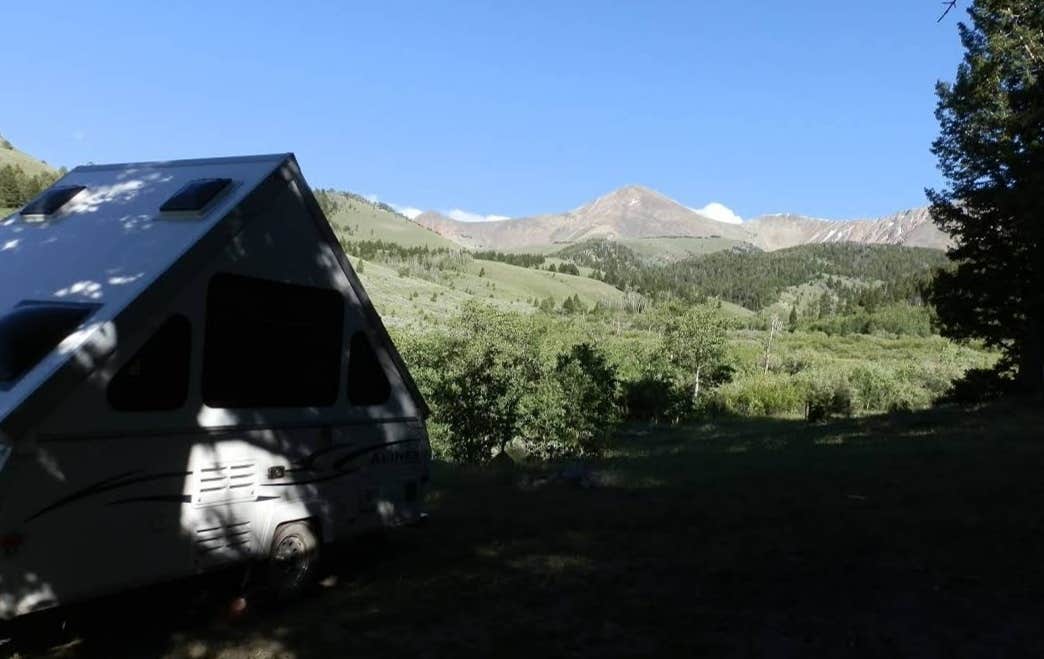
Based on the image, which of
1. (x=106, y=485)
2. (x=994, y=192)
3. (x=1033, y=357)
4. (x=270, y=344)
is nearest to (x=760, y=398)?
(x=1033, y=357)

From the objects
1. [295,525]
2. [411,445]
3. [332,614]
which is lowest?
[332,614]

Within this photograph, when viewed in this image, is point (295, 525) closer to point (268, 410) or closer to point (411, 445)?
point (268, 410)

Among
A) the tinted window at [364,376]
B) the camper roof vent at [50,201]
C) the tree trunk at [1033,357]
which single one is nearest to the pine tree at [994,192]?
the tree trunk at [1033,357]

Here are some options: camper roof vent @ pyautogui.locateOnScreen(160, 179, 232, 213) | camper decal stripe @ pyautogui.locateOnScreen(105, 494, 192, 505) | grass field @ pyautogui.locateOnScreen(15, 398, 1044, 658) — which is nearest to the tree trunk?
grass field @ pyautogui.locateOnScreen(15, 398, 1044, 658)

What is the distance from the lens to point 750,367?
274 feet

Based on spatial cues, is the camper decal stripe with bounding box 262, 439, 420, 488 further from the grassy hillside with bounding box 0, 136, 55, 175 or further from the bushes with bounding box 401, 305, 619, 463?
the grassy hillside with bounding box 0, 136, 55, 175

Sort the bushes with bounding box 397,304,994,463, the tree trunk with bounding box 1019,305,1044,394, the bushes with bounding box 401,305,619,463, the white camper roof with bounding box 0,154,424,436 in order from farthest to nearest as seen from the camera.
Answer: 1. the bushes with bounding box 397,304,994,463
2. the bushes with bounding box 401,305,619,463
3. the tree trunk with bounding box 1019,305,1044,394
4. the white camper roof with bounding box 0,154,424,436

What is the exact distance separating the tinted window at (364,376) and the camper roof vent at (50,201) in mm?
2715

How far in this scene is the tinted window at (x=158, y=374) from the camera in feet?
17.6

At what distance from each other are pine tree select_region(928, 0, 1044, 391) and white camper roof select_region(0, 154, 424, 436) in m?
22.6

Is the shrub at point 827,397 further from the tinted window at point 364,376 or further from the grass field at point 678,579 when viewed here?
the tinted window at point 364,376

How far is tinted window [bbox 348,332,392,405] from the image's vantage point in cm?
751

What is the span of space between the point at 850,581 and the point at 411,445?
423 cm

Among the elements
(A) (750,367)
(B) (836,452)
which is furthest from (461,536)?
(A) (750,367)
